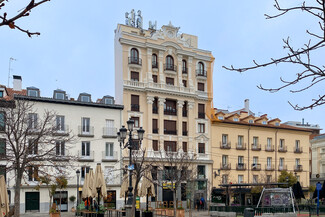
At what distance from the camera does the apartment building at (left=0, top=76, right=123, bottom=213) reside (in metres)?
39.0

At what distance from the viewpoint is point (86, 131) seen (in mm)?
41156

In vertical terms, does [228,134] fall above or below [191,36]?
below

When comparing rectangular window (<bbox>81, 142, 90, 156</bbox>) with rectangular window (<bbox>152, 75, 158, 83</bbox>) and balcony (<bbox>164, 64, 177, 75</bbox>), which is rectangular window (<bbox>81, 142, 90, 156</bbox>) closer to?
rectangular window (<bbox>152, 75, 158, 83</bbox>)

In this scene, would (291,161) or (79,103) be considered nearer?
(79,103)

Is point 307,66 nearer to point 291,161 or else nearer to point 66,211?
point 66,211

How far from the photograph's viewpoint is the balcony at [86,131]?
40.6 meters

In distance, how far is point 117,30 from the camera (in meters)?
45.3

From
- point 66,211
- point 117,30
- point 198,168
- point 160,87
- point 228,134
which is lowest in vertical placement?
point 66,211

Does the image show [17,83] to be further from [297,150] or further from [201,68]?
[297,150]

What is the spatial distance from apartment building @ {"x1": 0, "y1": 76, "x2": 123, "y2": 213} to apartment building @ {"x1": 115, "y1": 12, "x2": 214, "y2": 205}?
8.02 ft

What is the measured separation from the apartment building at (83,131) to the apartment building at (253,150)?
41.1ft

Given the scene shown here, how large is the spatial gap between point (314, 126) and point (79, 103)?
53.2 meters

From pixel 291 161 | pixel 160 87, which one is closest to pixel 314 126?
→ pixel 291 161

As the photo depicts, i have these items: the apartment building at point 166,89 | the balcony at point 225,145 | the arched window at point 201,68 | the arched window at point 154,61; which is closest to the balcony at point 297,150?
the balcony at point 225,145
